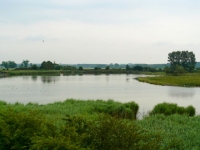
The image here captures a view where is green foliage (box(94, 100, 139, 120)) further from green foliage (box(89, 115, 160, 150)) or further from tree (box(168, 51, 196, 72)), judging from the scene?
tree (box(168, 51, 196, 72))

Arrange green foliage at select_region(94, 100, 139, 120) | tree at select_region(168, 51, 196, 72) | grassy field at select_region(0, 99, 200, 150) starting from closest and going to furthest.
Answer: grassy field at select_region(0, 99, 200, 150)
green foliage at select_region(94, 100, 139, 120)
tree at select_region(168, 51, 196, 72)

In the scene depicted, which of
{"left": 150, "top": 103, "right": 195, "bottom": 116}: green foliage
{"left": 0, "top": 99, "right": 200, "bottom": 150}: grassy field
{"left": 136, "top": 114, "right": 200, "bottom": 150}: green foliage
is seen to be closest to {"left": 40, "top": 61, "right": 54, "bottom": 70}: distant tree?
{"left": 150, "top": 103, "right": 195, "bottom": 116}: green foliage

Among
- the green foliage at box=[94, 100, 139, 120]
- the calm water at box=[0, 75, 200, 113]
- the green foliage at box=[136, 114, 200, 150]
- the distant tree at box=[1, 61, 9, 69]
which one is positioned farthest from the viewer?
the distant tree at box=[1, 61, 9, 69]

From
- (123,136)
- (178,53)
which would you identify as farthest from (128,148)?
(178,53)

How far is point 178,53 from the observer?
347ft

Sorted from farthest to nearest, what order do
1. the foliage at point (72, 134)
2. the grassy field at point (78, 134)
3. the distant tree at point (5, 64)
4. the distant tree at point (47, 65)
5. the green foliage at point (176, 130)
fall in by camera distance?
the distant tree at point (5, 64), the distant tree at point (47, 65), the green foliage at point (176, 130), the grassy field at point (78, 134), the foliage at point (72, 134)

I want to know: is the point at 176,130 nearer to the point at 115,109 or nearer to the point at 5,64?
the point at 115,109

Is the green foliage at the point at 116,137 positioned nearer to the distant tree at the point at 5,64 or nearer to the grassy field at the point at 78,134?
the grassy field at the point at 78,134

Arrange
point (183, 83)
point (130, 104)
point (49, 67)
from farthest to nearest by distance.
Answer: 1. point (49, 67)
2. point (183, 83)
3. point (130, 104)

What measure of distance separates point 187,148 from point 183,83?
47.1m

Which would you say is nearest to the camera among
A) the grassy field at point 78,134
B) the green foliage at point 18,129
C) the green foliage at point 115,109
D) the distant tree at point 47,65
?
the grassy field at point 78,134

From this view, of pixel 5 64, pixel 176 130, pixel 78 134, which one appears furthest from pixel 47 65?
pixel 78 134

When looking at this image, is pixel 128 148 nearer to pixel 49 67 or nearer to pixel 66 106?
pixel 66 106

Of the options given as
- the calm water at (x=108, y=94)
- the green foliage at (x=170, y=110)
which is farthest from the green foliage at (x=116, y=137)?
the calm water at (x=108, y=94)
